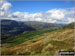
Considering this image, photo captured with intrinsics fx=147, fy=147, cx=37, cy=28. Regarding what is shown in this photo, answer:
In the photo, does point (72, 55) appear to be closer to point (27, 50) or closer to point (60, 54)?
point (60, 54)

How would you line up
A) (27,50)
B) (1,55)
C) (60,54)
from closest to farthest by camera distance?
(60,54), (1,55), (27,50)

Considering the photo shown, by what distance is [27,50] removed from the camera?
3784cm

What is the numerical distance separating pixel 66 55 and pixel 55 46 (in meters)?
16.3

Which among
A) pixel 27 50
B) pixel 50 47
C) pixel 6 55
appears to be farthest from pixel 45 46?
pixel 6 55

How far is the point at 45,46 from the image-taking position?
40.2m

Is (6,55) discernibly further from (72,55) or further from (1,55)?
(72,55)

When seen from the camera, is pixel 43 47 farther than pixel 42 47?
No

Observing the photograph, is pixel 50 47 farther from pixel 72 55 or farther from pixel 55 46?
pixel 72 55

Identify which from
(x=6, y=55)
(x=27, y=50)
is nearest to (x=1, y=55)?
(x=6, y=55)

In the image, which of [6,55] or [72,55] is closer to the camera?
[72,55]

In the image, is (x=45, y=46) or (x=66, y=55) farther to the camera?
(x=45, y=46)

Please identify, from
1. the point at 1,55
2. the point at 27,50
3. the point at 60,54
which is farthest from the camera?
the point at 27,50

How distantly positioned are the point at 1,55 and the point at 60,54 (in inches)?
526

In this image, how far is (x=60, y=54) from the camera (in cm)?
2211
